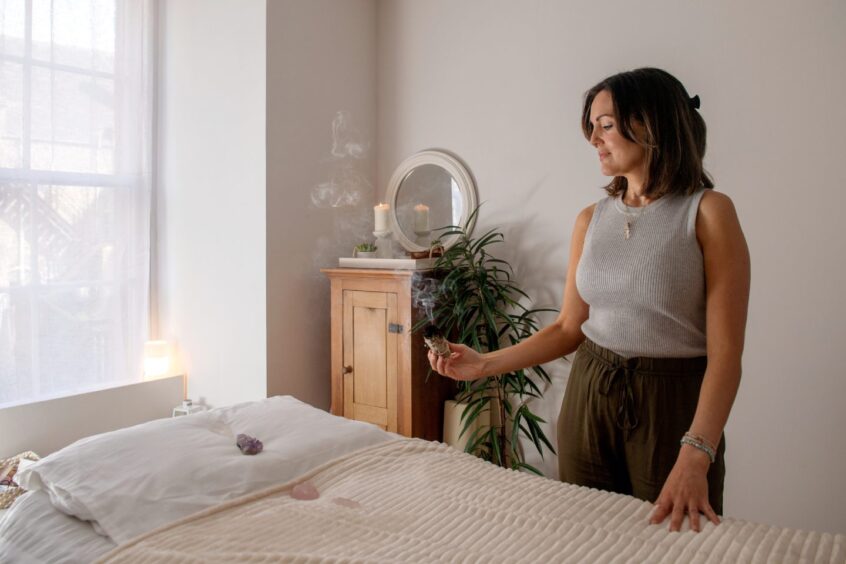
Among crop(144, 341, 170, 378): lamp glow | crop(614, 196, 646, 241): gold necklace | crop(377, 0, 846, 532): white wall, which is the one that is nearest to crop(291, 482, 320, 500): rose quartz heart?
crop(614, 196, 646, 241): gold necklace

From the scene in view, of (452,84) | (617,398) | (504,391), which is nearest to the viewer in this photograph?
(617,398)

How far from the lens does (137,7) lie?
11.4ft

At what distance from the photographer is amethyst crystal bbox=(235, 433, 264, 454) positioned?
1413mm

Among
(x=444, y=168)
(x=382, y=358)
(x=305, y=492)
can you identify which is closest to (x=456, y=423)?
(x=382, y=358)

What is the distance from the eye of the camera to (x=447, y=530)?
110 cm

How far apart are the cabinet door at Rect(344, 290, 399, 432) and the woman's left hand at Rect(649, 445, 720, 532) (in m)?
1.92

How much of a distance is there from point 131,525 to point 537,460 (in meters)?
2.31

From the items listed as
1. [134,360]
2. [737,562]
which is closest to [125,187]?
[134,360]

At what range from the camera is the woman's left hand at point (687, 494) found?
1102 mm

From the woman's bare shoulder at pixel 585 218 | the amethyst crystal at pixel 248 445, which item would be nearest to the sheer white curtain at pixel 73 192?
the amethyst crystal at pixel 248 445

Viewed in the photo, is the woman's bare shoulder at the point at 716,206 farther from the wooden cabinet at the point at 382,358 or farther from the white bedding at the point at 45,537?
the wooden cabinet at the point at 382,358

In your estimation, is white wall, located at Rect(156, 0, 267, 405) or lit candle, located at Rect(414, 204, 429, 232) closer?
white wall, located at Rect(156, 0, 267, 405)

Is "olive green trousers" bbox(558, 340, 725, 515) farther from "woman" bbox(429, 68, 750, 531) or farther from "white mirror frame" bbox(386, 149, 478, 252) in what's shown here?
"white mirror frame" bbox(386, 149, 478, 252)

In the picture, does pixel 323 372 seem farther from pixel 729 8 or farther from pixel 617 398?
pixel 729 8
